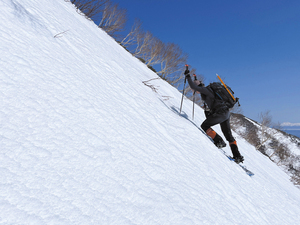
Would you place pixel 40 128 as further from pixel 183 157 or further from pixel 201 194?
pixel 183 157

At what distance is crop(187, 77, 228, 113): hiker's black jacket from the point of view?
334cm

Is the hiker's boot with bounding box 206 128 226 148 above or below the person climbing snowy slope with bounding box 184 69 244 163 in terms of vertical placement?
below

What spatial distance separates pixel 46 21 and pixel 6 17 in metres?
0.96

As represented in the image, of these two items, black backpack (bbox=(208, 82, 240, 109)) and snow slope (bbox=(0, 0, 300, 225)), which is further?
black backpack (bbox=(208, 82, 240, 109))

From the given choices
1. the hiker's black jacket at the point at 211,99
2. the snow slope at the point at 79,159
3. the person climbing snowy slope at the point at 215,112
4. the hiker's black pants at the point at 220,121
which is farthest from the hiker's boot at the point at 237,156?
the snow slope at the point at 79,159

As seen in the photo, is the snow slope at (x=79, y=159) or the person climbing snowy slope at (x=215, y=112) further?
the person climbing snowy slope at (x=215, y=112)

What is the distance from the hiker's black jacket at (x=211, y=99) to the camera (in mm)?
3344

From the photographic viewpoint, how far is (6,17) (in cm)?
191

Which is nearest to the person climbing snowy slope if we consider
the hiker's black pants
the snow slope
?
the hiker's black pants

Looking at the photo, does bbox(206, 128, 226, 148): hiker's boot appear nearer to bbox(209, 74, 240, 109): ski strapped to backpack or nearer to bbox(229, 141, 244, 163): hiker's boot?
bbox(229, 141, 244, 163): hiker's boot

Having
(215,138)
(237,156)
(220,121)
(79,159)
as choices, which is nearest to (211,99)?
(220,121)

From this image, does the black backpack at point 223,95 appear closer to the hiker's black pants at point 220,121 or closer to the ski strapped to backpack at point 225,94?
the ski strapped to backpack at point 225,94

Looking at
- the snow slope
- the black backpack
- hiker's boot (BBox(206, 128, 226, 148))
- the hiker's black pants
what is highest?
the black backpack

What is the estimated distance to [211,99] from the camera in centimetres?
346
